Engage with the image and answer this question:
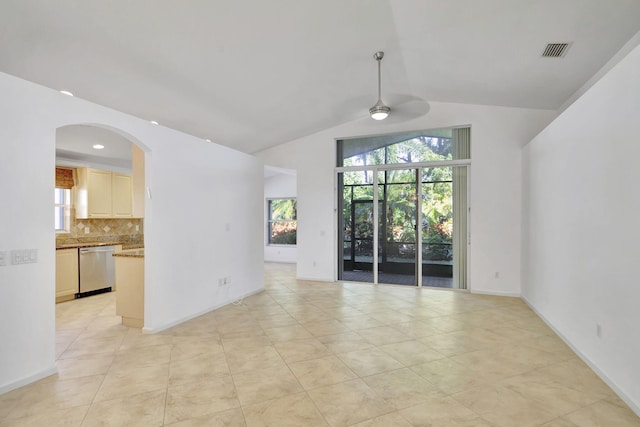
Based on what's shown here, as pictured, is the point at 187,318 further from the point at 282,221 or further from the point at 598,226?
the point at 282,221

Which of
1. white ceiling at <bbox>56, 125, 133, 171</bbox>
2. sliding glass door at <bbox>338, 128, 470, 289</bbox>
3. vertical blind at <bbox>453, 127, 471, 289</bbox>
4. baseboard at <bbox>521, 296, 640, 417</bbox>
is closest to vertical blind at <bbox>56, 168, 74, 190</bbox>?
white ceiling at <bbox>56, 125, 133, 171</bbox>

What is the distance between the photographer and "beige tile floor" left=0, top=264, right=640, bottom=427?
2105 millimetres

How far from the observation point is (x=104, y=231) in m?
6.23

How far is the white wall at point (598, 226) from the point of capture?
2.23 metres

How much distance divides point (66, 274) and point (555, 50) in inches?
287

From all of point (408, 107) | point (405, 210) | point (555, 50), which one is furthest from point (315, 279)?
point (555, 50)

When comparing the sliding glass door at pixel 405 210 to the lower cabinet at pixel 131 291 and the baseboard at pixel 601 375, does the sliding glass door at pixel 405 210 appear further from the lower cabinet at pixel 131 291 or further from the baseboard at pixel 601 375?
the lower cabinet at pixel 131 291

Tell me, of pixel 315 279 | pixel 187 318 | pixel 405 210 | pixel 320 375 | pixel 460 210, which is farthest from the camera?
pixel 315 279

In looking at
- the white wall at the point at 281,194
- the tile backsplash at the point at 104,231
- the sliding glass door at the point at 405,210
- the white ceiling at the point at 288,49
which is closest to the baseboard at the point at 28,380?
the white ceiling at the point at 288,49

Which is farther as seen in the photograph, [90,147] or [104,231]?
[104,231]

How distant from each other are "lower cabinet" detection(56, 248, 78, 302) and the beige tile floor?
0.73 m

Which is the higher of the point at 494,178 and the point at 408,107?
the point at 408,107

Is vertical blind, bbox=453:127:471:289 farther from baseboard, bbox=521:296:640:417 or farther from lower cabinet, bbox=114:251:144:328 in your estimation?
lower cabinet, bbox=114:251:144:328

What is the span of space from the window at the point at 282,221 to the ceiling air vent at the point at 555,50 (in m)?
6.96
